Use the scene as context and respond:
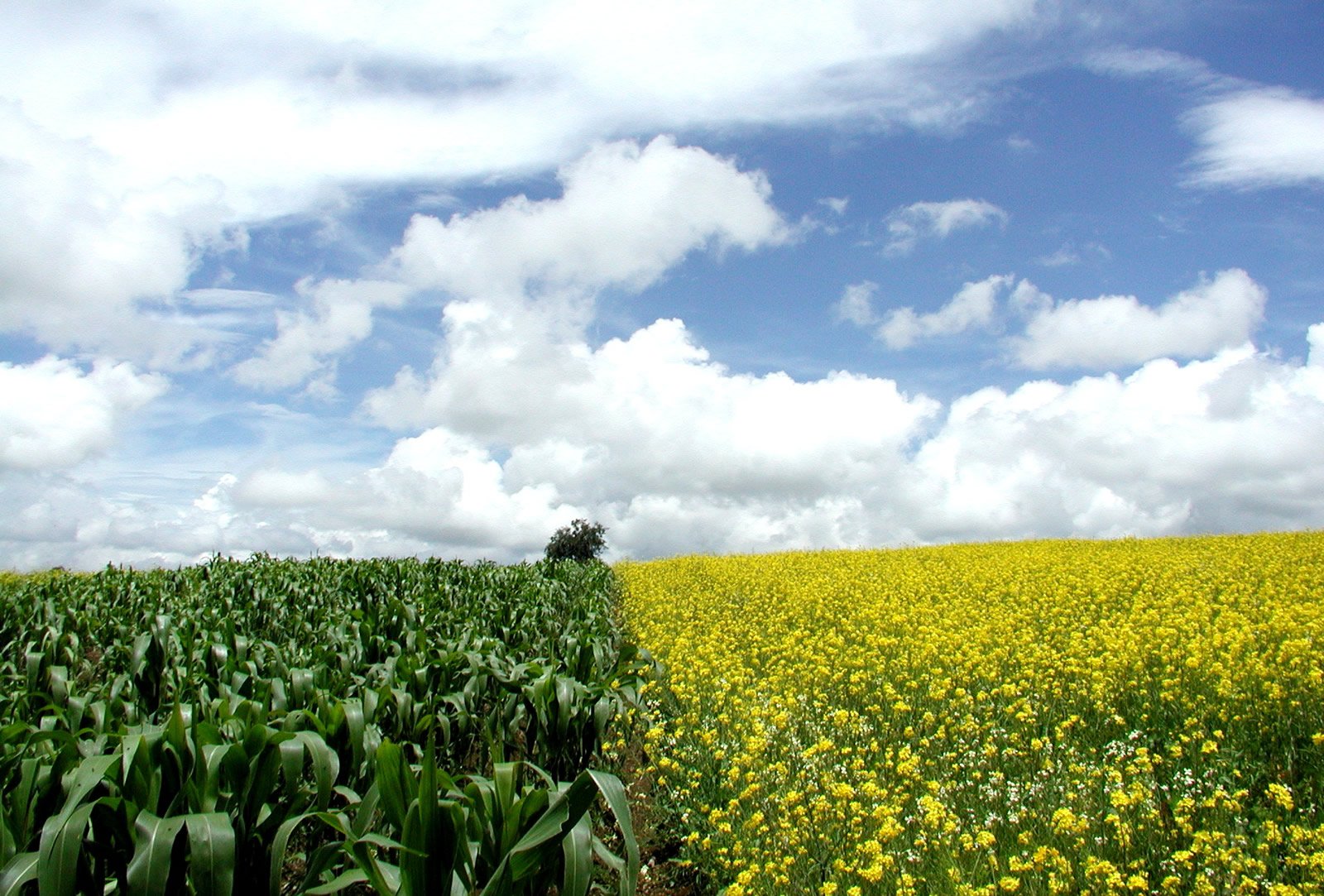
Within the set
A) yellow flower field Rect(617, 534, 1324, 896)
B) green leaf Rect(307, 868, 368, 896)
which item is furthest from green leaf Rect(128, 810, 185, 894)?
yellow flower field Rect(617, 534, 1324, 896)

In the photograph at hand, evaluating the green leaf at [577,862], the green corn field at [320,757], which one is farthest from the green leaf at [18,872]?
the green leaf at [577,862]

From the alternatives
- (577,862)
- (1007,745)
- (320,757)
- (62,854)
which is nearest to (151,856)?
(62,854)

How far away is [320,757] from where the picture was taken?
460 centimetres

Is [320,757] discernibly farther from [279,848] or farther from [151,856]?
[151,856]

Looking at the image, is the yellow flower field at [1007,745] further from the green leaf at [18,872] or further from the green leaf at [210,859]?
the green leaf at [18,872]

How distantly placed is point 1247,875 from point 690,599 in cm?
1490

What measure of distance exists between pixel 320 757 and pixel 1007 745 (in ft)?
19.4

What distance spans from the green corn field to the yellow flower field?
1004 mm

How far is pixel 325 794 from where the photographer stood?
14.9 ft

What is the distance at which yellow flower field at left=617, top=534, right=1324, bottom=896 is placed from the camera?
16.8 feet

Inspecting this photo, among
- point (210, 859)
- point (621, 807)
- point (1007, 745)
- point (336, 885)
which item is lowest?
point (1007, 745)

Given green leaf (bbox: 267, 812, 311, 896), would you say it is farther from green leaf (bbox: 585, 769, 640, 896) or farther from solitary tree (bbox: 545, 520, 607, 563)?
solitary tree (bbox: 545, 520, 607, 563)

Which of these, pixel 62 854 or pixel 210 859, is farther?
pixel 210 859

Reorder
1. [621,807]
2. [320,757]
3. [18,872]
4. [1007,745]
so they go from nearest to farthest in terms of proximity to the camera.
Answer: [18,872] → [621,807] → [320,757] → [1007,745]
